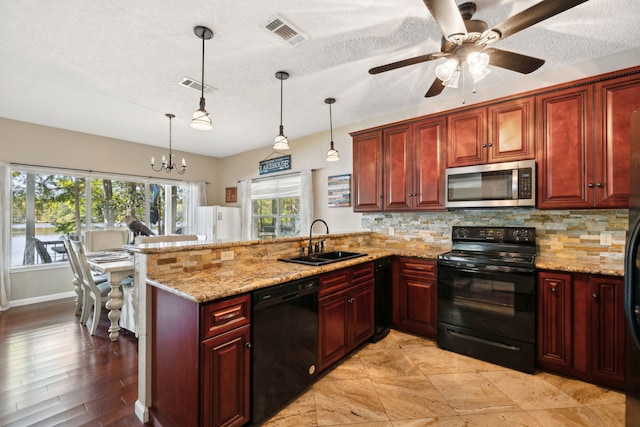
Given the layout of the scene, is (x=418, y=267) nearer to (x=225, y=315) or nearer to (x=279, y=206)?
(x=225, y=315)

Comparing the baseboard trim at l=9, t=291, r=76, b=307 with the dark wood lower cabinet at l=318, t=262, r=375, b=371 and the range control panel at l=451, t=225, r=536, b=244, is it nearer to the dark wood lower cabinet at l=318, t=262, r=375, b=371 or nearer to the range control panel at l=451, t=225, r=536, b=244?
the dark wood lower cabinet at l=318, t=262, r=375, b=371

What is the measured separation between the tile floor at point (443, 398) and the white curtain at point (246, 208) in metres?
3.92

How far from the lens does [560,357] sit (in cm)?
226

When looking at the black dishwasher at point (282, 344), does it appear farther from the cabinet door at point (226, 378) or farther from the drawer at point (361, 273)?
the drawer at point (361, 273)

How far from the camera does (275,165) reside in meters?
5.36

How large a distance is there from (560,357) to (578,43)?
2532mm

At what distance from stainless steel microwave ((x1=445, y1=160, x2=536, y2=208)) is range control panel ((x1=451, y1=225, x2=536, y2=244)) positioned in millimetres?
346

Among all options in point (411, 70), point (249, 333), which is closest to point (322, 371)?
point (249, 333)

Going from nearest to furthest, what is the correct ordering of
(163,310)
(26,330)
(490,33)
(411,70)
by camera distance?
(490,33)
(163,310)
(411,70)
(26,330)

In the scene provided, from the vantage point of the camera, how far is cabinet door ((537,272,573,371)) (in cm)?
223

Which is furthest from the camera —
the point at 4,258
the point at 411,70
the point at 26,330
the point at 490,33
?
the point at 4,258

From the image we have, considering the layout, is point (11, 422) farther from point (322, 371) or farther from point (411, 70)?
point (411, 70)

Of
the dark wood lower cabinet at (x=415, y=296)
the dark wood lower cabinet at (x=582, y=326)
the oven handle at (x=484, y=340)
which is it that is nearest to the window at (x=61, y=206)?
the dark wood lower cabinet at (x=415, y=296)

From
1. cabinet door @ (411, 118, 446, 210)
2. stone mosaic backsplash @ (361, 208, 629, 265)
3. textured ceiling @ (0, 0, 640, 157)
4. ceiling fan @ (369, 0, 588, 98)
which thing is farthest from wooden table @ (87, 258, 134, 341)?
stone mosaic backsplash @ (361, 208, 629, 265)
